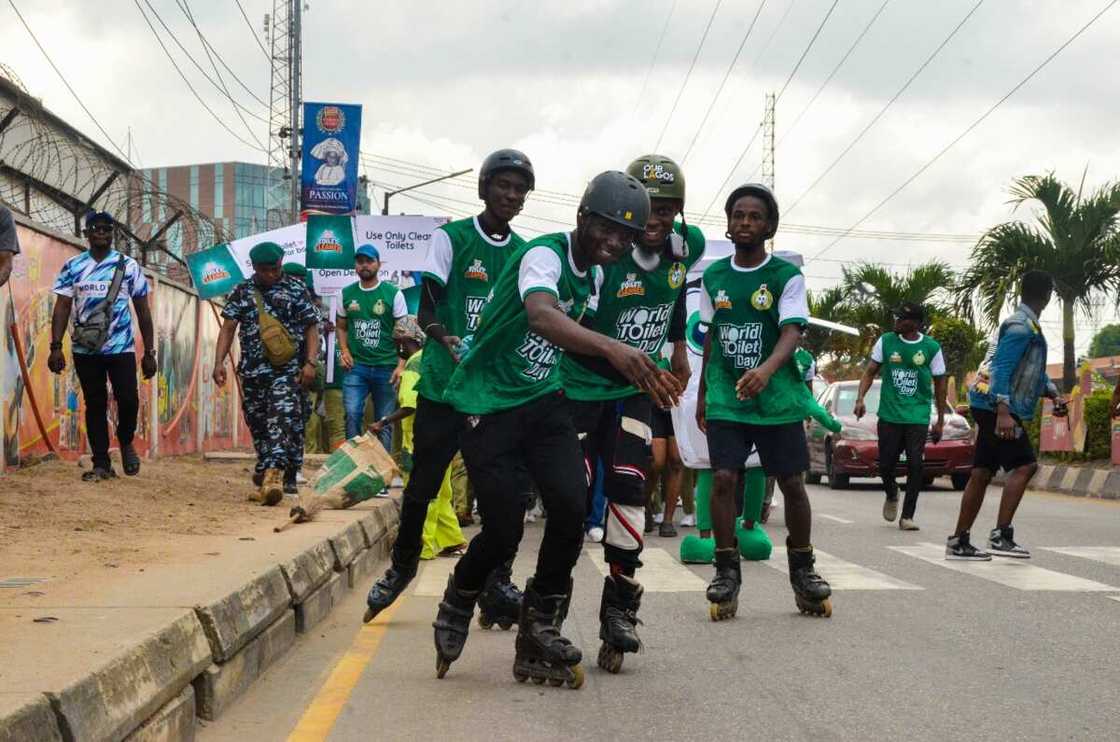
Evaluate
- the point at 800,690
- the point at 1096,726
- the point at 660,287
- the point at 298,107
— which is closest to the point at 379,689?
the point at 800,690

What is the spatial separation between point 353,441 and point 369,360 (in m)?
2.85

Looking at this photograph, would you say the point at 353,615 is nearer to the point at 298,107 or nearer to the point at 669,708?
the point at 669,708

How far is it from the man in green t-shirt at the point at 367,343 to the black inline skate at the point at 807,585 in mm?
6022

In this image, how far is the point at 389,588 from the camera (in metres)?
6.28

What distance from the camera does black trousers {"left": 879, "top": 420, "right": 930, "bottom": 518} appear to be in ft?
42.4

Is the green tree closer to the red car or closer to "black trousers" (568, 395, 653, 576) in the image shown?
the red car

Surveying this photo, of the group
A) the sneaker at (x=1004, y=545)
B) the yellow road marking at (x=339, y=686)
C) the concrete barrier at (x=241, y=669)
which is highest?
the sneaker at (x=1004, y=545)

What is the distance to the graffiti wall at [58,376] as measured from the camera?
10883 mm

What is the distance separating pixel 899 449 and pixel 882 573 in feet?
15.3

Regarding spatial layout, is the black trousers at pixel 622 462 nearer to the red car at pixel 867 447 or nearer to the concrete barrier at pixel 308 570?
the concrete barrier at pixel 308 570

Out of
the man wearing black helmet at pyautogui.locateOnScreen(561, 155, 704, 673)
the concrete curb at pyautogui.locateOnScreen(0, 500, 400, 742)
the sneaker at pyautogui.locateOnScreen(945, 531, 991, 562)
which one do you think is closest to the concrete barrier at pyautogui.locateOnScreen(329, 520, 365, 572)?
the concrete curb at pyautogui.locateOnScreen(0, 500, 400, 742)

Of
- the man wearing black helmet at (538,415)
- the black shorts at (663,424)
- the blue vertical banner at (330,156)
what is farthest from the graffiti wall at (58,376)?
the blue vertical banner at (330,156)

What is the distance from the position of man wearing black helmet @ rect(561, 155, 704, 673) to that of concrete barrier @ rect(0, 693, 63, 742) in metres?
2.47

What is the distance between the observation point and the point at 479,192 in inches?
272
